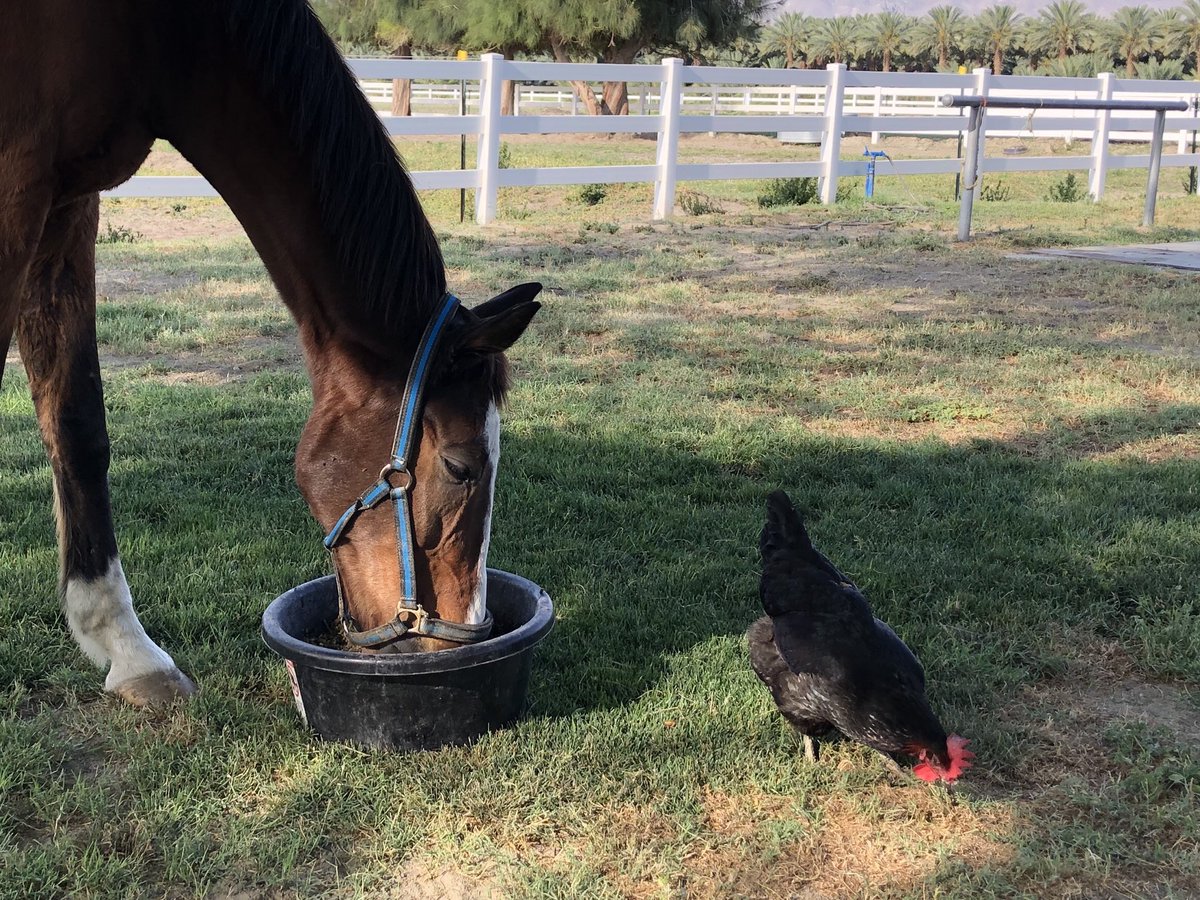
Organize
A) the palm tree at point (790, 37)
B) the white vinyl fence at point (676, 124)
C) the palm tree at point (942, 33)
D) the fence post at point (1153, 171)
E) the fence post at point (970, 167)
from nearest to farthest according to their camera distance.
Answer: the fence post at point (970, 167)
the white vinyl fence at point (676, 124)
the fence post at point (1153, 171)
the palm tree at point (942, 33)
the palm tree at point (790, 37)

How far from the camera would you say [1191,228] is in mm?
12234

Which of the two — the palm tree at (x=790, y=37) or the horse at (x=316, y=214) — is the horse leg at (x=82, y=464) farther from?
the palm tree at (x=790, y=37)

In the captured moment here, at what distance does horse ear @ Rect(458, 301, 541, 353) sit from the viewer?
2.17 m

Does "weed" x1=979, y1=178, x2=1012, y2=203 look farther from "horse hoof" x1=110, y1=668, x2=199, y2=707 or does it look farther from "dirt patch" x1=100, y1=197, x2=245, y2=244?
"horse hoof" x1=110, y1=668, x2=199, y2=707

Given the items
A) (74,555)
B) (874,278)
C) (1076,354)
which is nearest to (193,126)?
(74,555)

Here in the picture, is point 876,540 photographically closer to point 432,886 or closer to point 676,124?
point 432,886

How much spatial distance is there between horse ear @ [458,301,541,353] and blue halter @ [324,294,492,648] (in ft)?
0.31

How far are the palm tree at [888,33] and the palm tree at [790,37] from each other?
14.3 feet

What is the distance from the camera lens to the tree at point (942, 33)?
56562 mm

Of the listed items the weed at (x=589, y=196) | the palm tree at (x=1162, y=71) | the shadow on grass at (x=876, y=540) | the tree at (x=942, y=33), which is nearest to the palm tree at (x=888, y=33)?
the tree at (x=942, y=33)

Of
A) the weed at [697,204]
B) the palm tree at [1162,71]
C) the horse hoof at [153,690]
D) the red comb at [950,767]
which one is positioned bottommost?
the horse hoof at [153,690]

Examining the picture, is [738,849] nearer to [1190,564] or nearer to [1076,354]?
[1190,564]

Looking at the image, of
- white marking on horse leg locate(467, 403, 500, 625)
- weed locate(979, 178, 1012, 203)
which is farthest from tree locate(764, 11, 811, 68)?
white marking on horse leg locate(467, 403, 500, 625)

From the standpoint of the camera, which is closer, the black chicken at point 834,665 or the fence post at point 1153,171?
the black chicken at point 834,665
